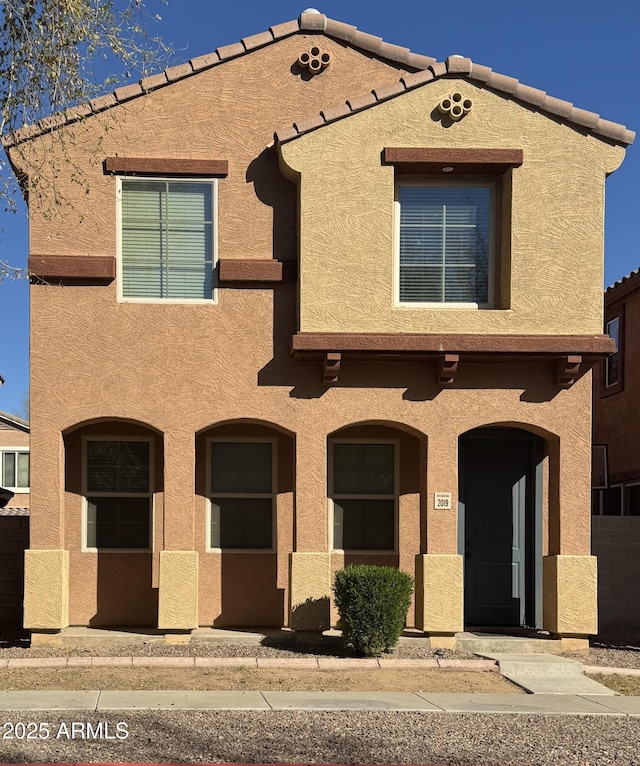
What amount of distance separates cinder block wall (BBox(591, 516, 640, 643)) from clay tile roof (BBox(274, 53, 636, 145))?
534 centimetres

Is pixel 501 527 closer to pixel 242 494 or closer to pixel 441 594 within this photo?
pixel 441 594

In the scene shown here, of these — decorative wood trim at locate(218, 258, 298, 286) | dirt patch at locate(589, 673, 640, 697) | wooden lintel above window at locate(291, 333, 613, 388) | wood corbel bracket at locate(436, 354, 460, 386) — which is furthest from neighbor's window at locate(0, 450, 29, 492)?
dirt patch at locate(589, 673, 640, 697)

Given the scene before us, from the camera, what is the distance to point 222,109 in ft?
42.8

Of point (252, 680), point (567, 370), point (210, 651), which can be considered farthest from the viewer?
point (567, 370)

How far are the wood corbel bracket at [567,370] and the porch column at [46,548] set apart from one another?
251 inches

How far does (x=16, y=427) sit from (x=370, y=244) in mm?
25871

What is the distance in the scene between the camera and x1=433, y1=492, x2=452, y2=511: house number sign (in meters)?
12.5

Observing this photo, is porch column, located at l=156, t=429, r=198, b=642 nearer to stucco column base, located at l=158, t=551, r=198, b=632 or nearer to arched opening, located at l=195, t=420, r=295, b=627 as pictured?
stucco column base, located at l=158, t=551, r=198, b=632

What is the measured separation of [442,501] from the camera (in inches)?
494

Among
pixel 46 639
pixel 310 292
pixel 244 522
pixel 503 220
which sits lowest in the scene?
pixel 46 639

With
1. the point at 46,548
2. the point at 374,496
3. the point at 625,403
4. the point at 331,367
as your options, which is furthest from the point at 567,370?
the point at 46,548

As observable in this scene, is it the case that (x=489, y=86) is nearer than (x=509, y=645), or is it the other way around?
(x=509, y=645)

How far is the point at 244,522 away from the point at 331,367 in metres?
2.70

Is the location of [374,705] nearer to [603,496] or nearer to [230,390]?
[230,390]
